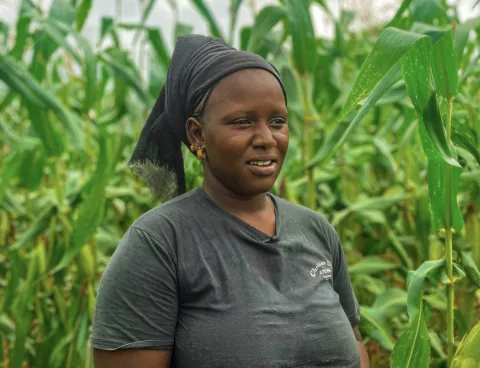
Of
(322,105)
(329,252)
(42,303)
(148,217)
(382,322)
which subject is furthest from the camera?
(322,105)

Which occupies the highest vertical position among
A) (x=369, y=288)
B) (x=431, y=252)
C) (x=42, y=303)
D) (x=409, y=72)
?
(x=409, y=72)

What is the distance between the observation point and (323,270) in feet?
5.00

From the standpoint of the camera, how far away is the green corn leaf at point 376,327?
210 cm

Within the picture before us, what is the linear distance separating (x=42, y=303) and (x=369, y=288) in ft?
3.96

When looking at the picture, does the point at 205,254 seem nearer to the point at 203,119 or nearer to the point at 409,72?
the point at 203,119

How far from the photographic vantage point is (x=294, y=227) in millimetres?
1541

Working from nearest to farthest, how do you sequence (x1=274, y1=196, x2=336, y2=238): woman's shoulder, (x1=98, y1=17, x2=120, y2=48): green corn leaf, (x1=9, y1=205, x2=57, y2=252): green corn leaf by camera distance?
(x1=274, y1=196, x2=336, y2=238): woman's shoulder, (x1=9, y1=205, x2=57, y2=252): green corn leaf, (x1=98, y1=17, x2=120, y2=48): green corn leaf

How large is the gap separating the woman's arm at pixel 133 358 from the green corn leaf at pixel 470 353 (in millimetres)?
517

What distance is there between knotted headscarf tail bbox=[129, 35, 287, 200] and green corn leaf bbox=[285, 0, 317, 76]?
80cm

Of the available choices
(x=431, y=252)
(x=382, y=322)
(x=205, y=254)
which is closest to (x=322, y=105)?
(x=431, y=252)

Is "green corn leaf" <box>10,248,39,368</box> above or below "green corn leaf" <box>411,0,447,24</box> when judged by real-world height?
below

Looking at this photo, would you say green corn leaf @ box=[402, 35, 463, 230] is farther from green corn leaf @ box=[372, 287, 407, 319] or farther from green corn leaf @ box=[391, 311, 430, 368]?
green corn leaf @ box=[372, 287, 407, 319]

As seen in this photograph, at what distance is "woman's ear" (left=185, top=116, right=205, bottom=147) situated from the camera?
147 centimetres

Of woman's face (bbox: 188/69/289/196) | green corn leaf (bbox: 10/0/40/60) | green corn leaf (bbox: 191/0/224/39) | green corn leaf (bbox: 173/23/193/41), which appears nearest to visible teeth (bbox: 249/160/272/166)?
woman's face (bbox: 188/69/289/196)
